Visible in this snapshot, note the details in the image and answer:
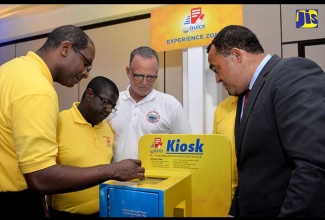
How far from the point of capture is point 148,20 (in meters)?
2.72

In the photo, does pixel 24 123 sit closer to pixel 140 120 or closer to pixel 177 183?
pixel 177 183

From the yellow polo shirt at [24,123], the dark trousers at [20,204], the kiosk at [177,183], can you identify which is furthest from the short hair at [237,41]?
the dark trousers at [20,204]


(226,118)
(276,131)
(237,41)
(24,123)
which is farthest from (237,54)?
(24,123)

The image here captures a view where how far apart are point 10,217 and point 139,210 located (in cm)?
52

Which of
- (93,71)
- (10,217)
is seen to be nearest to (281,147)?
(10,217)

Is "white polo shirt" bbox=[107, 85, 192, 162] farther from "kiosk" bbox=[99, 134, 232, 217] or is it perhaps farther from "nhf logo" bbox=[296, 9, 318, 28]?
"nhf logo" bbox=[296, 9, 318, 28]

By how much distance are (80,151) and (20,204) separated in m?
0.46

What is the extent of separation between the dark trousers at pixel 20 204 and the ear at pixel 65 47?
58 cm

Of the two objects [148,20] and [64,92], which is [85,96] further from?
[64,92]

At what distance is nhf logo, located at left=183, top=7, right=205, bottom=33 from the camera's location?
2.25 metres

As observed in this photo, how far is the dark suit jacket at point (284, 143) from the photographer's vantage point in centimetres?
82

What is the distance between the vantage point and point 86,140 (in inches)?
61.3
